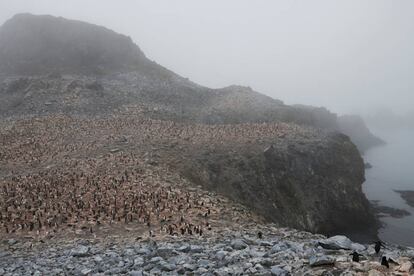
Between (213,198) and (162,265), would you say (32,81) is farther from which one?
(162,265)

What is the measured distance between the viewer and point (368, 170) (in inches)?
4360

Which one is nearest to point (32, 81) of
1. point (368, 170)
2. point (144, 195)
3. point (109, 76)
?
point (109, 76)

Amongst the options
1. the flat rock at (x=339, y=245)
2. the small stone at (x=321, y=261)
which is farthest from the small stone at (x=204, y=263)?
the flat rock at (x=339, y=245)

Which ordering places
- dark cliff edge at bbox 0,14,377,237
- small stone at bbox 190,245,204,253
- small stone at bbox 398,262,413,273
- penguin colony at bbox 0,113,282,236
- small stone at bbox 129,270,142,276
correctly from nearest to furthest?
small stone at bbox 398,262,413,273, small stone at bbox 129,270,142,276, small stone at bbox 190,245,204,253, penguin colony at bbox 0,113,282,236, dark cliff edge at bbox 0,14,377,237

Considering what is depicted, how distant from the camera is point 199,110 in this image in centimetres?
6706

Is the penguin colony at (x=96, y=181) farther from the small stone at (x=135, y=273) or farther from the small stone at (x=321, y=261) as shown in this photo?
the small stone at (x=321, y=261)

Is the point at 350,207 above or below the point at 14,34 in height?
below

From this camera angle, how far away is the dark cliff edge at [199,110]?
126 ft

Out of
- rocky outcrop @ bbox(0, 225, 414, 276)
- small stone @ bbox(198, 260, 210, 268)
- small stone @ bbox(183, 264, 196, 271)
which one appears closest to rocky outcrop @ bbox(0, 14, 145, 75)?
rocky outcrop @ bbox(0, 225, 414, 276)

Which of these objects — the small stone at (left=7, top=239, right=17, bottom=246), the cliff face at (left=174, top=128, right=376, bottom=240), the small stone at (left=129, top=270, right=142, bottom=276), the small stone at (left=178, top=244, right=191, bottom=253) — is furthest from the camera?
the cliff face at (left=174, top=128, right=376, bottom=240)

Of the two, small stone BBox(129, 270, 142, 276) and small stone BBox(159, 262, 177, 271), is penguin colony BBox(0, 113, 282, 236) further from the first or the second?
small stone BBox(129, 270, 142, 276)

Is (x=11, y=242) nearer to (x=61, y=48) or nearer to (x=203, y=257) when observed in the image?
(x=203, y=257)

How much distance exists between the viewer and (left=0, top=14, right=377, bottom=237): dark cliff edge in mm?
38522

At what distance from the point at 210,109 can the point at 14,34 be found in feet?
182
